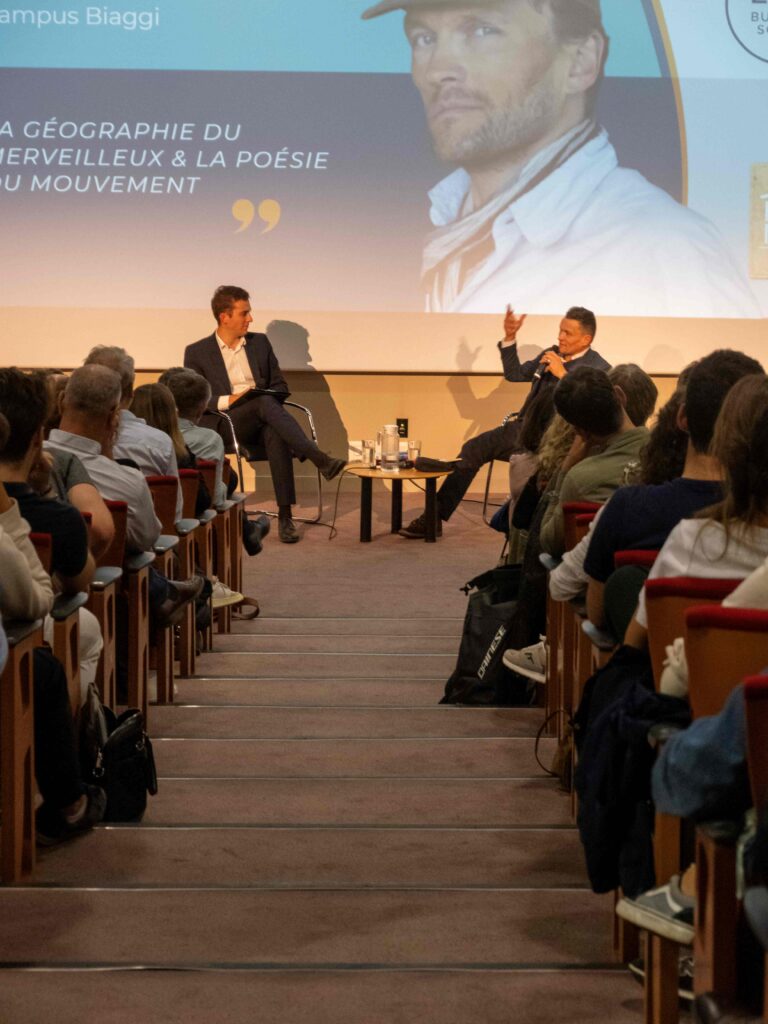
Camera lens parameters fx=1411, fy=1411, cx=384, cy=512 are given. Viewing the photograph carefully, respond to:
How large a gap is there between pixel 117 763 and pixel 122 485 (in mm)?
1039

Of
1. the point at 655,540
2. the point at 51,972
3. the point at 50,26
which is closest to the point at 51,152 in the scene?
the point at 50,26

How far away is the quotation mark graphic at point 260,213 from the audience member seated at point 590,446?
16.1ft

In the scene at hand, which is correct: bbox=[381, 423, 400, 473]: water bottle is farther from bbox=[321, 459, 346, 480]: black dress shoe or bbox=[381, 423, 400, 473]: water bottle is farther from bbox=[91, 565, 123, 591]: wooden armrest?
bbox=[91, 565, 123, 591]: wooden armrest

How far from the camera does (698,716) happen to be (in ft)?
6.38

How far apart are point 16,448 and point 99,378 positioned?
0.90m

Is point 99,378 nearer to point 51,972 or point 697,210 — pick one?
point 51,972

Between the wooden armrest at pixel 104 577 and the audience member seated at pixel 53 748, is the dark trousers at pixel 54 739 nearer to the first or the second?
the audience member seated at pixel 53 748

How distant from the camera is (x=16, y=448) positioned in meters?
2.94

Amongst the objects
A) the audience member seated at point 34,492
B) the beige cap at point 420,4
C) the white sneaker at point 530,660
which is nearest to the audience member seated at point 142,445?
the white sneaker at point 530,660

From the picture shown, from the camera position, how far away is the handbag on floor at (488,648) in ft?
13.9

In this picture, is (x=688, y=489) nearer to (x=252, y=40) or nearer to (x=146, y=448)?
(x=146, y=448)

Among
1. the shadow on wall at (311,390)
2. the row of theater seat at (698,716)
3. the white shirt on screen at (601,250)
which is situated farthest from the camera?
the shadow on wall at (311,390)

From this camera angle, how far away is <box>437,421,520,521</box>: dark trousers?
7723 mm

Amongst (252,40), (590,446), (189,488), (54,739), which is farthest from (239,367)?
(54,739)
